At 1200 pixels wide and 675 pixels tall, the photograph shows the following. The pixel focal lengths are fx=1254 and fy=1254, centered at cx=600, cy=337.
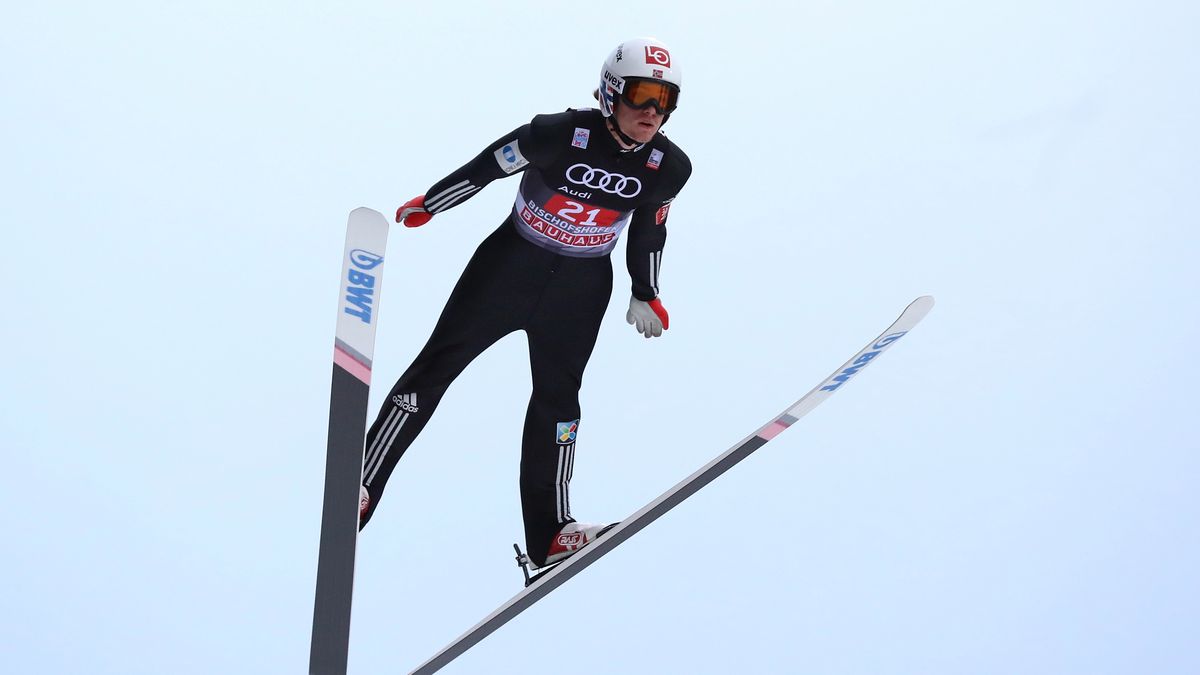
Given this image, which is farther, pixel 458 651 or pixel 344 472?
pixel 458 651

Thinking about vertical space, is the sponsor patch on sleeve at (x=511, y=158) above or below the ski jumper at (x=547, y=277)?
above

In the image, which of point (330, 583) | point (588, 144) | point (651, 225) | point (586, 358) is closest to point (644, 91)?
point (588, 144)

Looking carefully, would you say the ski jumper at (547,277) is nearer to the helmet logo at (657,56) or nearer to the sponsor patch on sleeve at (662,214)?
the sponsor patch on sleeve at (662,214)

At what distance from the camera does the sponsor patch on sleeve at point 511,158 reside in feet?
12.1

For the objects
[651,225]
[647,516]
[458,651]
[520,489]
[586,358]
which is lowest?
[458,651]

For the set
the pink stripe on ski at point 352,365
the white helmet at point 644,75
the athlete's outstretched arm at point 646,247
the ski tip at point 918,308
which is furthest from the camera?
the athlete's outstretched arm at point 646,247

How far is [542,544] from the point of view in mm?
4031

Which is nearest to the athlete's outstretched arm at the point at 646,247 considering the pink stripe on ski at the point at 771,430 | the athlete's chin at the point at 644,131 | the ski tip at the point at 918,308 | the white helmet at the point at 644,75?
the athlete's chin at the point at 644,131

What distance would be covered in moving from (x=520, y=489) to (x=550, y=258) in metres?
0.79

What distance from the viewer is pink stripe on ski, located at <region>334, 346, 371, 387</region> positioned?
2.84 metres

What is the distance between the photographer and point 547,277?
3852 mm

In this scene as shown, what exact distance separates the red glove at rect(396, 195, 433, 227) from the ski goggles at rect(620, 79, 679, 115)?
68cm

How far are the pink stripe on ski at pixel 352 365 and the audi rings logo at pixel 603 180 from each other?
3.54ft

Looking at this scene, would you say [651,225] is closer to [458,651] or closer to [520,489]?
[520,489]
